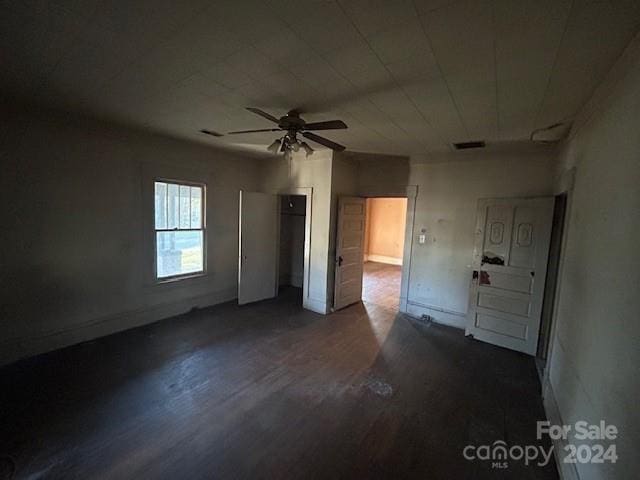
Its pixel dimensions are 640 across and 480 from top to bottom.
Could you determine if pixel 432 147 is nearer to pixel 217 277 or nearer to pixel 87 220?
pixel 217 277

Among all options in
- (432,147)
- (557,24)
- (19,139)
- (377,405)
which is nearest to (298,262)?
(432,147)

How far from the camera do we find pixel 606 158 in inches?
68.6

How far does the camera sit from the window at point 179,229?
4117 millimetres

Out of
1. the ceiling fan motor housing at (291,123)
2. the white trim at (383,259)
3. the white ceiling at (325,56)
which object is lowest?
the white trim at (383,259)

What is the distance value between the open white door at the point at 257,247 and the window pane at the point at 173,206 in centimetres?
97

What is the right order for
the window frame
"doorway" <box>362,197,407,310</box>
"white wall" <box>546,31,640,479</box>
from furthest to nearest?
"doorway" <box>362,197,407,310</box> → the window frame → "white wall" <box>546,31,640,479</box>

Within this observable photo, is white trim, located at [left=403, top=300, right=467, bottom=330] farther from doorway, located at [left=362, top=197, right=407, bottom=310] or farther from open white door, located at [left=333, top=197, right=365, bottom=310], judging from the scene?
doorway, located at [left=362, top=197, right=407, bottom=310]

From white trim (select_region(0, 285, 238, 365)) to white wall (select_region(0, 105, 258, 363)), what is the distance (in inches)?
0.4

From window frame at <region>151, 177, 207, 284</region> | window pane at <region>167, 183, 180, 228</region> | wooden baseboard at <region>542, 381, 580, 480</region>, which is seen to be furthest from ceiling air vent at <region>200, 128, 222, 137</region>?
wooden baseboard at <region>542, 381, 580, 480</region>

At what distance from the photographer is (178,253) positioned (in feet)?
14.4

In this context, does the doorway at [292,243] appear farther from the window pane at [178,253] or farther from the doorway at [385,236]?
the doorway at [385,236]

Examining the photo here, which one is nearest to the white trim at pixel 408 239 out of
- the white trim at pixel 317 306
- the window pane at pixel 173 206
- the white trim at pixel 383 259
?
the white trim at pixel 317 306

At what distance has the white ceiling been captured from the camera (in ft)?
4.41

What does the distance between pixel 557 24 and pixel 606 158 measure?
922 millimetres
